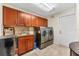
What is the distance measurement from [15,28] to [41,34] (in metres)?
0.97

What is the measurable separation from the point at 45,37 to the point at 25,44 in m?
0.92

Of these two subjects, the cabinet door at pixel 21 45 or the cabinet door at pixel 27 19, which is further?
the cabinet door at pixel 27 19

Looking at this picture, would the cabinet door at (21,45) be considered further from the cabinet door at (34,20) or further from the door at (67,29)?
the door at (67,29)

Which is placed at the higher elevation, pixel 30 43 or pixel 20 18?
pixel 20 18

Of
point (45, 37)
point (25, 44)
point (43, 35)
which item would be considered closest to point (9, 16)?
point (25, 44)

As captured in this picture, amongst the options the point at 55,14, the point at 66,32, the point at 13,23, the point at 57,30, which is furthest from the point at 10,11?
the point at 66,32

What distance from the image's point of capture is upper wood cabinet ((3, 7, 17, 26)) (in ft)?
8.33

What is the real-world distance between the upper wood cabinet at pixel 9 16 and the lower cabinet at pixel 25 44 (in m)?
0.54

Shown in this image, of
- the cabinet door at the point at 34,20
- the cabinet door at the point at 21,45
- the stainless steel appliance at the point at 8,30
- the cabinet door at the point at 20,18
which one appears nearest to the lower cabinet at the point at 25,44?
the cabinet door at the point at 21,45

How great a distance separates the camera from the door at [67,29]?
2.48m

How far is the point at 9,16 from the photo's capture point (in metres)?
A: 2.68

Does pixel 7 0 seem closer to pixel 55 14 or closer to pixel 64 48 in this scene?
pixel 55 14

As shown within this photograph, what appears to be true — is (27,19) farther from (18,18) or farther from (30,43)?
(30,43)

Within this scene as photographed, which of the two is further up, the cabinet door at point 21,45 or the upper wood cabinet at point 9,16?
the upper wood cabinet at point 9,16
